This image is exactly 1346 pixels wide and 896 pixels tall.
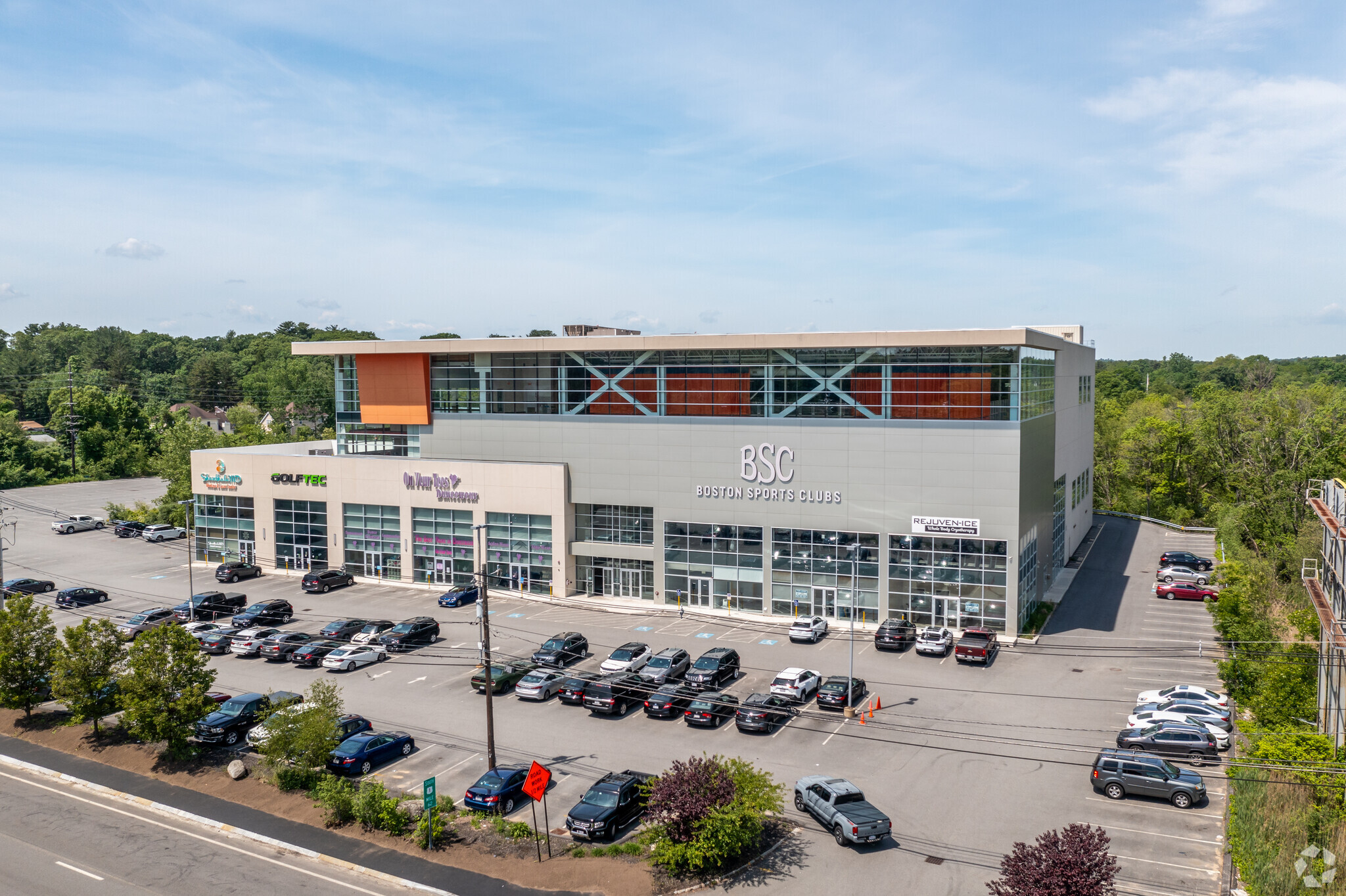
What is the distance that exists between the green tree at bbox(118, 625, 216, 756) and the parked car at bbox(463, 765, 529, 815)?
1134cm

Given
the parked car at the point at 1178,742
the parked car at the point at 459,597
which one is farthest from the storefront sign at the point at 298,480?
the parked car at the point at 1178,742

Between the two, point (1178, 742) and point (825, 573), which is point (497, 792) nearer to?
point (1178, 742)

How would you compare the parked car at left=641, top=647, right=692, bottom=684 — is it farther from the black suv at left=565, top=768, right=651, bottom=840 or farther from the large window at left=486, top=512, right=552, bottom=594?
the large window at left=486, top=512, right=552, bottom=594

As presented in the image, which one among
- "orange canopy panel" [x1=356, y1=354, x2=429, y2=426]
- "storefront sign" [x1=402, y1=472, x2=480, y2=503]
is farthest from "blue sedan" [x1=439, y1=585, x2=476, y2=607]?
"orange canopy panel" [x1=356, y1=354, x2=429, y2=426]

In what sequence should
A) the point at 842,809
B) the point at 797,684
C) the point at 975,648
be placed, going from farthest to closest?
the point at 975,648 → the point at 797,684 → the point at 842,809

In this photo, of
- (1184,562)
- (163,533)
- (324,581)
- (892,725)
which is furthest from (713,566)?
(163,533)

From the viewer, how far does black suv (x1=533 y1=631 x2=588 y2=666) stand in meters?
42.9

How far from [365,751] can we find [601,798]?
9916mm

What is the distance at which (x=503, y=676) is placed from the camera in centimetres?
4025

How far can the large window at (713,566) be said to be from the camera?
52.8 meters

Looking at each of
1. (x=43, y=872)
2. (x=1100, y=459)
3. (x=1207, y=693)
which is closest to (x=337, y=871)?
(x=43, y=872)

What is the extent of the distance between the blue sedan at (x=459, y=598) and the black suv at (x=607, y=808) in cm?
2740

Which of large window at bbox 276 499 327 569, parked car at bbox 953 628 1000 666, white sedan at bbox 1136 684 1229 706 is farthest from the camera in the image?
large window at bbox 276 499 327 569

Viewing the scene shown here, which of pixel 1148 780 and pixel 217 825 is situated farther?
pixel 217 825
